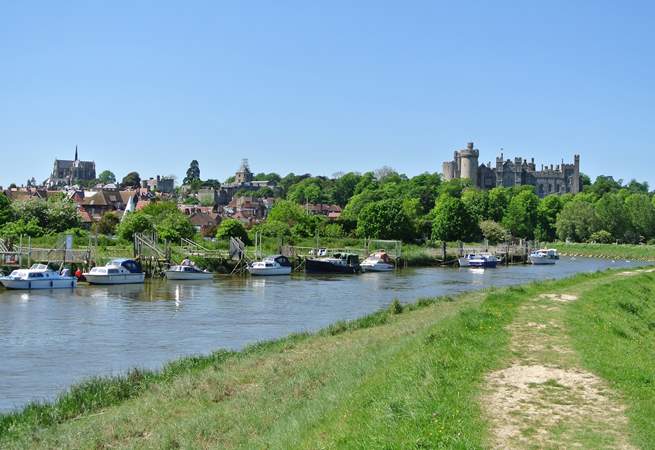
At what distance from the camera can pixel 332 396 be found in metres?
14.6

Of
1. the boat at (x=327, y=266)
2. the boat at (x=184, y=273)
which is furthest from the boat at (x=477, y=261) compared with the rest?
the boat at (x=184, y=273)

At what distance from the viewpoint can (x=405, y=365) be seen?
611 inches

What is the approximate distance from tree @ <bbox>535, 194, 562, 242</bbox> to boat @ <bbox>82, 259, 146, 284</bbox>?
10837 cm

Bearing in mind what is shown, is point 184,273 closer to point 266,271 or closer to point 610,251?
point 266,271

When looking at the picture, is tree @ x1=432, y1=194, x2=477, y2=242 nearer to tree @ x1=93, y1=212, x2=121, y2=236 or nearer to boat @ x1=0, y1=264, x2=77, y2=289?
tree @ x1=93, y1=212, x2=121, y2=236

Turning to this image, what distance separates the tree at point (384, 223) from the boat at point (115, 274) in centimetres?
5751

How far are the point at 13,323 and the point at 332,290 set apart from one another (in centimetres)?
2589

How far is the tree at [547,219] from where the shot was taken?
6112 inches

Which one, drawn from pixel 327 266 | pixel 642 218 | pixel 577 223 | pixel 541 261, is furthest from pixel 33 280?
pixel 642 218

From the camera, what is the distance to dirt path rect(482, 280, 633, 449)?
11445 millimetres

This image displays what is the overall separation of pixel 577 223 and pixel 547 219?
1472 cm

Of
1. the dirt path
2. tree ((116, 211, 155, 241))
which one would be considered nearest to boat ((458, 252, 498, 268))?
tree ((116, 211, 155, 241))

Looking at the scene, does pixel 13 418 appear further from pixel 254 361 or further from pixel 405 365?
pixel 405 365

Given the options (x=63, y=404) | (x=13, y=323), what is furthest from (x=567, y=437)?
(x=13, y=323)
